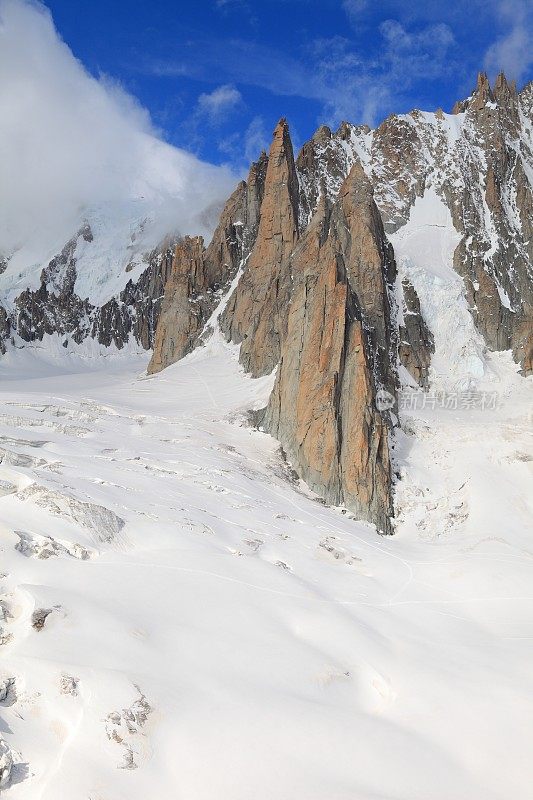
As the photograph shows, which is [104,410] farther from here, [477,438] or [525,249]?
[525,249]

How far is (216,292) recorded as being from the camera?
75.2 m

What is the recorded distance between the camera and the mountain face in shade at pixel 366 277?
34072 mm

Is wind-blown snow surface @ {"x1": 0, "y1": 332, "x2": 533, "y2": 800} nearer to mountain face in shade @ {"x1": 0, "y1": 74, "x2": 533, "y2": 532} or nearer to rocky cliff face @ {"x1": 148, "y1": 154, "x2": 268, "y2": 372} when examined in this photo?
mountain face in shade @ {"x1": 0, "y1": 74, "x2": 533, "y2": 532}

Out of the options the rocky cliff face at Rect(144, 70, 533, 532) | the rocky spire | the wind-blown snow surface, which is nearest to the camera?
the wind-blown snow surface

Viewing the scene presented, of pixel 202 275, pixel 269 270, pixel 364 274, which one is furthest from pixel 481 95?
pixel 364 274

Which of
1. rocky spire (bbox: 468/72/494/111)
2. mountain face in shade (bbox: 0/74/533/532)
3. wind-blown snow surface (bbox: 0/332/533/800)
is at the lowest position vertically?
wind-blown snow surface (bbox: 0/332/533/800)

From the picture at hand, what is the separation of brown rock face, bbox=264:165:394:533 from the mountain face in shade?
0.10 metres

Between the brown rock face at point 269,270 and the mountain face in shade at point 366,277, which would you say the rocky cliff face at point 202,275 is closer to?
the mountain face in shade at point 366,277

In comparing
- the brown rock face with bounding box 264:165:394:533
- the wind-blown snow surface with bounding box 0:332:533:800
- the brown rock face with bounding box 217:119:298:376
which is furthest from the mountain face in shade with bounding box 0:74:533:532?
the wind-blown snow surface with bounding box 0:332:533:800

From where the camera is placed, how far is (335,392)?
33656mm

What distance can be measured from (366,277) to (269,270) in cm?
1747

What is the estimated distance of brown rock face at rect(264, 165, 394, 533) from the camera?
31.9 meters

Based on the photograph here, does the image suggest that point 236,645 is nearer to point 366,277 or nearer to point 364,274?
point 366,277

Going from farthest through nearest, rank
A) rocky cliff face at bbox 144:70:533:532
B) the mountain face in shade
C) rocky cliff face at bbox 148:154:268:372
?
rocky cliff face at bbox 148:154:268:372, the mountain face in shade, rocky cliff face at bbox 144:70:533:532
